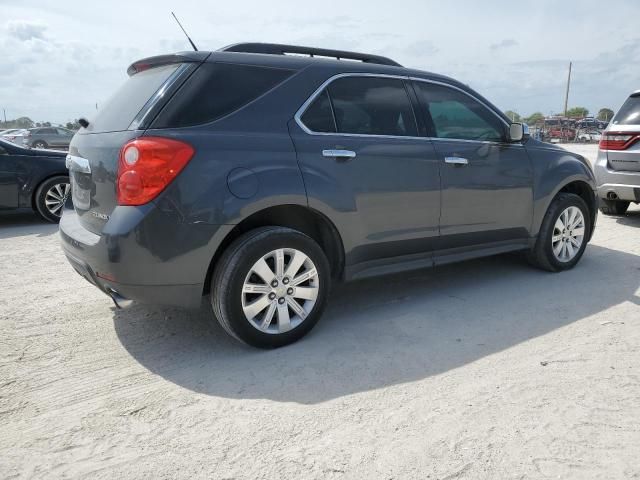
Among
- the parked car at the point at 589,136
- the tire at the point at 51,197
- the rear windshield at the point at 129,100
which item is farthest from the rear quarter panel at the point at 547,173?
the parked car at the point at 589,136

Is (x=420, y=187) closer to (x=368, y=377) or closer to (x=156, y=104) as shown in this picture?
(x=368, y=377)

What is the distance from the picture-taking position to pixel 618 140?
702cm

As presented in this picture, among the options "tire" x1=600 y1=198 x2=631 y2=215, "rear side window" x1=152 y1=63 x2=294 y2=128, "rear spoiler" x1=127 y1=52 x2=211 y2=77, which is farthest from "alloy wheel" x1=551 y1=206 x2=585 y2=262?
"rear spoiler" x1=127 y1=52 x2=211 y2=77

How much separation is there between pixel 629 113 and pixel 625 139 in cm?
45

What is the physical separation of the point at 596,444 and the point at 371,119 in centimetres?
238

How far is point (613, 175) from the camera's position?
23.1ft

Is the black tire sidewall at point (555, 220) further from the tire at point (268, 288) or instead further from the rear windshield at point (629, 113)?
the rear windshield at point (629, 113)

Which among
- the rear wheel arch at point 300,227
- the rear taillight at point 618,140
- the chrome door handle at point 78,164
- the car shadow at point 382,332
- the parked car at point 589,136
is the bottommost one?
the parked car at point 589,136

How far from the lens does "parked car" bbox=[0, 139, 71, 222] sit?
7383mm

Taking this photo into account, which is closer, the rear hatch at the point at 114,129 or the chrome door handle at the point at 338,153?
the rear hatch at the point at 114,129

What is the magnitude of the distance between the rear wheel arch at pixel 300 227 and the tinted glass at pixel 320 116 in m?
0.54

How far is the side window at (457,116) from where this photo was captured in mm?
4116

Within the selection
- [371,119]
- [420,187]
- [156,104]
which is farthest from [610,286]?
[156,104]

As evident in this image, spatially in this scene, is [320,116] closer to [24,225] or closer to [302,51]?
[302,51]
